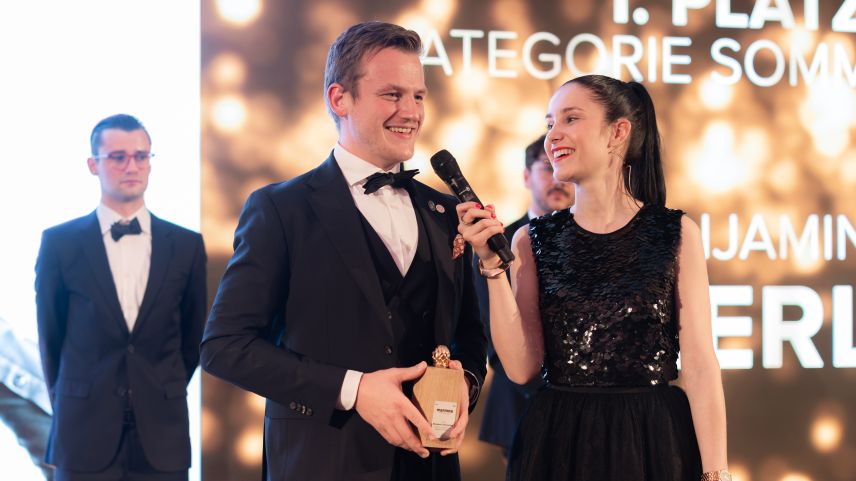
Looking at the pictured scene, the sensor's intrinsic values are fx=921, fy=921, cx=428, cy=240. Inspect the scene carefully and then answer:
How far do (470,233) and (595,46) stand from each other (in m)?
3.04

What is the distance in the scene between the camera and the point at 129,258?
11.8 feet

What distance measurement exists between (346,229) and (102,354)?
1853mm

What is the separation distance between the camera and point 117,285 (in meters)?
3.53

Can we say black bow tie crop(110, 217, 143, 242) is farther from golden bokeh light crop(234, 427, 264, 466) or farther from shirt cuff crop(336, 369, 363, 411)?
shirt cuff crop(336, 369, 363, 411)

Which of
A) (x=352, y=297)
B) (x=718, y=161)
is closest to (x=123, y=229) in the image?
(x=352, y=297)

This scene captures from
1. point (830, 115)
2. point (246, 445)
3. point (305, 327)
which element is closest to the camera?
point (305, 327)

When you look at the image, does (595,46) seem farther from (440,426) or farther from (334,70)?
(440,426)

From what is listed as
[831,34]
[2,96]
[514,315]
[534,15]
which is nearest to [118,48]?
[2,96]

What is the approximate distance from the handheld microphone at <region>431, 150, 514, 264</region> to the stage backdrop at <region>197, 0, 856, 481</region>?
247 centimetres

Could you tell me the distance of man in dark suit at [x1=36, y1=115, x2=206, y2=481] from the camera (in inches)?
132

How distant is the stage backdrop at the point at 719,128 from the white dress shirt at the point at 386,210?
2311 millimetres

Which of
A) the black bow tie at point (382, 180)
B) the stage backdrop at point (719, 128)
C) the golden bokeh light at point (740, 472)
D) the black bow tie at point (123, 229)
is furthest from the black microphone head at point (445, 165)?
the golden bokeh light at point (740, 472)

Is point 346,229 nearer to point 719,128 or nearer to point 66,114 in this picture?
point 66,114

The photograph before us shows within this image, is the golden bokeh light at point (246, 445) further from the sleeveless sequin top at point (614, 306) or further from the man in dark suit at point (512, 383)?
the sleeveless sequin top at point (614, 306)
